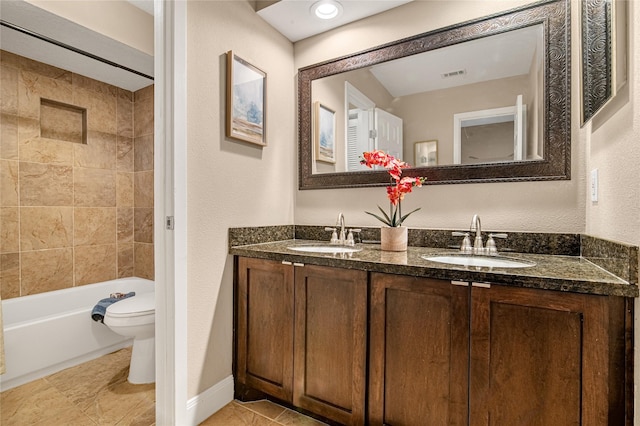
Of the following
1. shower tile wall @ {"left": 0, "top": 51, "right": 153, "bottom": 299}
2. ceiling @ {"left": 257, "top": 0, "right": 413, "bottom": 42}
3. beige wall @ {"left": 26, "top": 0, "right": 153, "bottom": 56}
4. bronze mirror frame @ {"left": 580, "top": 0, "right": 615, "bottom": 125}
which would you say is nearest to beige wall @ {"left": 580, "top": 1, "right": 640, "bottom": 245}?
bronze mirror frame @ {"left": 580, "top": 0, "right": 615, "bottom": 125}

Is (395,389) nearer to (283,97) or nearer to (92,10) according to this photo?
(283,97)

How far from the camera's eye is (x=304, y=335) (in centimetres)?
147

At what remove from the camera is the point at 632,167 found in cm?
89

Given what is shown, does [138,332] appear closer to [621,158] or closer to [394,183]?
[394,183]

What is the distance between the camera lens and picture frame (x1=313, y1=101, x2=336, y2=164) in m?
2.08

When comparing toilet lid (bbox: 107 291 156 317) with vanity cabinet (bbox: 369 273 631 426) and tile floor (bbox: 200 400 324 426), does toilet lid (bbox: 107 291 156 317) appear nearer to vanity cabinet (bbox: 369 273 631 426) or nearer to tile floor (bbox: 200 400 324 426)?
tile floor (bbox: 200 400 324 426)

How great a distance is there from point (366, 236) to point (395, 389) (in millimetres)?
889

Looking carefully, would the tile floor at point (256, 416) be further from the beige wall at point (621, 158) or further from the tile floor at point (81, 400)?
the beige wall at point (621, 158)

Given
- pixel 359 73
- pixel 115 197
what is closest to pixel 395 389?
pixel 359 73

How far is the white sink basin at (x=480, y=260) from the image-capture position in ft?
4.34

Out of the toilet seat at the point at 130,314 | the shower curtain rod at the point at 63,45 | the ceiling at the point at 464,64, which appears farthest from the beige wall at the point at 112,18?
the toilet seat at the point at 130,314

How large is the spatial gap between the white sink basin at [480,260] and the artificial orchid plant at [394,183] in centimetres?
34

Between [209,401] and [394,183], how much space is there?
1.55 meters

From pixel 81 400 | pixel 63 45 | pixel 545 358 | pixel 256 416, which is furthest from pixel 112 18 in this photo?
pixel 545 358
